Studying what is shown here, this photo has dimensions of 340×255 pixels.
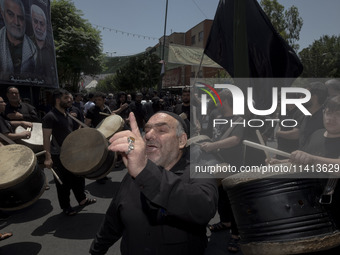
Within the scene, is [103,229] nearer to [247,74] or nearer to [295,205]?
[295,205]

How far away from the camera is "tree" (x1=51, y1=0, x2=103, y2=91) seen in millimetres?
23828

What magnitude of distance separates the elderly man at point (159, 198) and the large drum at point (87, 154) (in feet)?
5.49

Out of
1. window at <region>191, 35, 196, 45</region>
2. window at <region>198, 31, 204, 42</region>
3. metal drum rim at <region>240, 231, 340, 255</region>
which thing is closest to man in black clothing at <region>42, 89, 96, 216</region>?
metal drum rim at <region>240, 231, 340, 255</region>

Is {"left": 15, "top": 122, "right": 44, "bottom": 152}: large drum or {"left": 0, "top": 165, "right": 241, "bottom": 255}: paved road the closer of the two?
{"left": 0, "top": 165, "right": 241, "bottom": 255}: paved road

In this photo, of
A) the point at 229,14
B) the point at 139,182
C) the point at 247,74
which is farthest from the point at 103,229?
the point at 229,14

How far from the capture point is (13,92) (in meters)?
5.31

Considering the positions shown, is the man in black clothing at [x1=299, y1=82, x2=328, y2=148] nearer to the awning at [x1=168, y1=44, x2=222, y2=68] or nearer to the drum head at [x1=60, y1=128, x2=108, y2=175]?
the drum head at [x1=60, y1=128, x2=108, y2=175]

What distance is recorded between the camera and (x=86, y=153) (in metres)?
3.50

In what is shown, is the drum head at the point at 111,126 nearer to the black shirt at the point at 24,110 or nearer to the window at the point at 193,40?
the black shirt at the point at 24,110

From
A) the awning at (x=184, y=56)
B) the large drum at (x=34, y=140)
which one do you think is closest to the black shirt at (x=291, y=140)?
the large drum at (x=34, y=140)

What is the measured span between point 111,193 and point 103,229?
373 centimetres

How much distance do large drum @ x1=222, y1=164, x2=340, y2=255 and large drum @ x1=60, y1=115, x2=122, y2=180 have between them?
2209 millimetres

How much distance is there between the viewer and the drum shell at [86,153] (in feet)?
11.2

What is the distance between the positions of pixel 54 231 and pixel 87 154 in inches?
55.9
